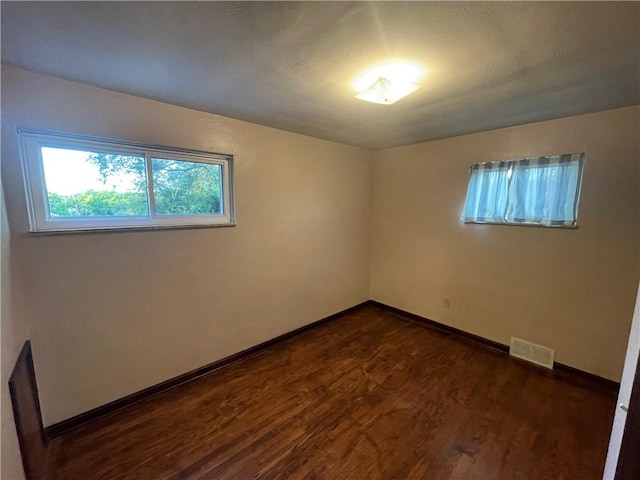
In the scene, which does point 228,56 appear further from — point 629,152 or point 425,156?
point 629,152

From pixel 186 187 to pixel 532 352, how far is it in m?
3.49

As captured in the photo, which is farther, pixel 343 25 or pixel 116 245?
pixel 116 245

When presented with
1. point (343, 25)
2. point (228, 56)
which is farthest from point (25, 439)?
point (343, 25)

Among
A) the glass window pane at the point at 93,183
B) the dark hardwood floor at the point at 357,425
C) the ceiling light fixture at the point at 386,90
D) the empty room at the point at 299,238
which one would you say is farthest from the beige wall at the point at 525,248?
the glass window pane at the point at 93,183

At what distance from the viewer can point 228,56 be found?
1311 mm

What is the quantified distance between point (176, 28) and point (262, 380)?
239 cm

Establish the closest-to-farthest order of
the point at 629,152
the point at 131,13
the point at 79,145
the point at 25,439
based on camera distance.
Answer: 1. the point at 131,13
2. the point at 25,439
3. the point at 79,145
4. the point at 629,152

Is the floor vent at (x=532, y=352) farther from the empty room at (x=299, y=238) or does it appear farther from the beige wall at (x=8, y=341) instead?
the beige wall at (x=8, y=341)

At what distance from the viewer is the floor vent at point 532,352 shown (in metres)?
2.43

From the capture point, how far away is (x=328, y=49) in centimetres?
125

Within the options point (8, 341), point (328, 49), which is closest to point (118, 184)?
point (8, 341)

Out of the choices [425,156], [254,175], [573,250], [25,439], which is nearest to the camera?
Answer: [25,439]

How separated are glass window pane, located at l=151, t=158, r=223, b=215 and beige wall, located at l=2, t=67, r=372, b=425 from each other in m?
0.17

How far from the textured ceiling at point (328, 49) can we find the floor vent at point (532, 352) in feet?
6.79
